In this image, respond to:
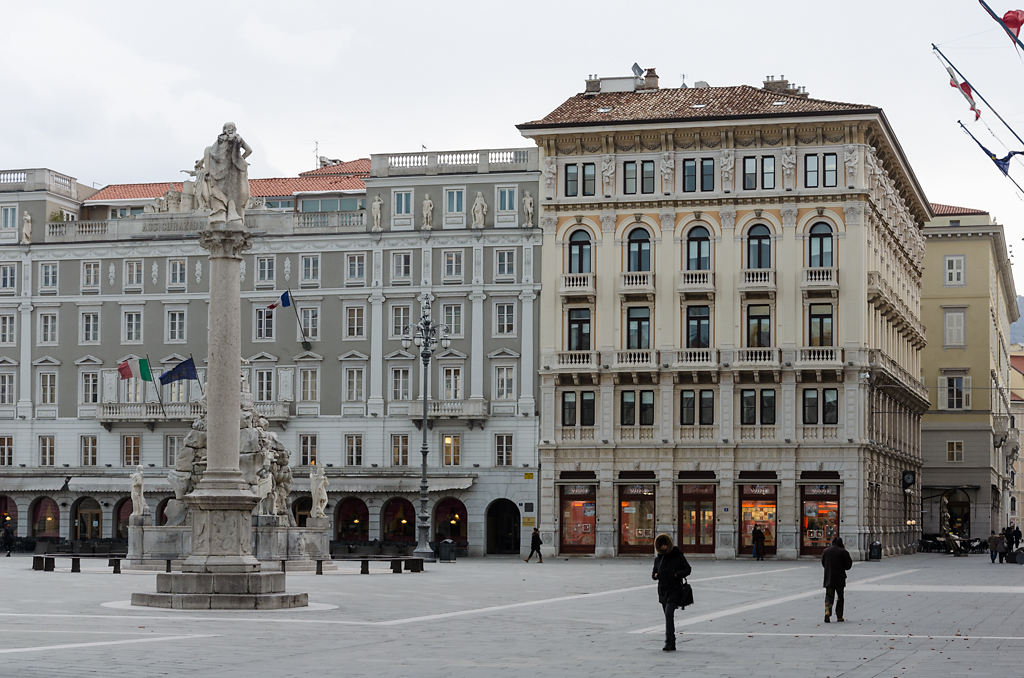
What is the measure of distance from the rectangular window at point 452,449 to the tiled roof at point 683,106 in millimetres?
15232

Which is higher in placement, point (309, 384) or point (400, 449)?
point (309, 384)

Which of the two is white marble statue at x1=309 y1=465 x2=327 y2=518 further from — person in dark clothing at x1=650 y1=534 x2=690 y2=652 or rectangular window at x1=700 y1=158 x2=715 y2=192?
person in dark clothing at x1=650 y1=534 x2=690 y2=652

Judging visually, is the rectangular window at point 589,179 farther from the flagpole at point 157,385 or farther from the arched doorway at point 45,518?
the arched doorway at point 45,518

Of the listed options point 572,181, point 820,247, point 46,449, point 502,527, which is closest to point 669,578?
point 820,247

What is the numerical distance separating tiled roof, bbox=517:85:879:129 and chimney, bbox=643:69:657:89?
56.3 inches

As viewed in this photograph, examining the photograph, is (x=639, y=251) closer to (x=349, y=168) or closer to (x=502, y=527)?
(x=502, y=527)

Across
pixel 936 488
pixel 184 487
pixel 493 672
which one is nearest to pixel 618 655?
pixel 493 672

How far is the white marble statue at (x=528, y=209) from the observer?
8131 cm

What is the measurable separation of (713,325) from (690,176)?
7.07 m

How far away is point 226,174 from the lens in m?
36.3

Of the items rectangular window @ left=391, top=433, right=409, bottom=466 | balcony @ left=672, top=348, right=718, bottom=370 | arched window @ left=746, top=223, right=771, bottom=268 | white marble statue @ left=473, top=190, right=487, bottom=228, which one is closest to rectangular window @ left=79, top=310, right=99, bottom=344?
rectangular window @ left=391, top=433, right=409, bottom=466

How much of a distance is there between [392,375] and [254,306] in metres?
8.27

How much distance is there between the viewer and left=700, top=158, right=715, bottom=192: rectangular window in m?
78.2

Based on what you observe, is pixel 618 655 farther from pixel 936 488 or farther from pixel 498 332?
pixel 936 488
